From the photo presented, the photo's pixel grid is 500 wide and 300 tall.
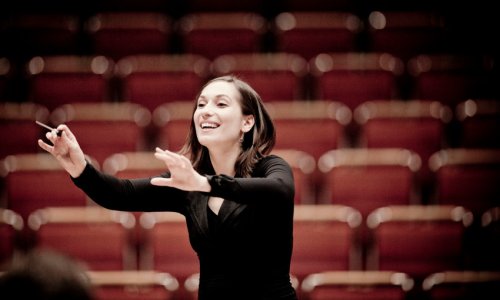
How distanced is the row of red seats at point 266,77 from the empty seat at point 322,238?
412mm

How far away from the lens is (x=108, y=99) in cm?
159

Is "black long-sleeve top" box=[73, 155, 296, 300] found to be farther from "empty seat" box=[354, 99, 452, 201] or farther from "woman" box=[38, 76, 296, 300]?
"empty seat" box=[354, 99, 452, 201]

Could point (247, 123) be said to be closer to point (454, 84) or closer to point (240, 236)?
point (240, 236)

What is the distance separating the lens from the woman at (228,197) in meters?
0.61

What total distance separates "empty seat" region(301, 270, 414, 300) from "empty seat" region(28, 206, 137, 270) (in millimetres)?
326

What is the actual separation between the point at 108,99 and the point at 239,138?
3.09 ft

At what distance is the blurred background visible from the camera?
3.77 feet

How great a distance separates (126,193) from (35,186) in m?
0.66

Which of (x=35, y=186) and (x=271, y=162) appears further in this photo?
(x=35, y=186)

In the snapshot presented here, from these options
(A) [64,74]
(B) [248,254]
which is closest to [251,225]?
(B) [248,254]

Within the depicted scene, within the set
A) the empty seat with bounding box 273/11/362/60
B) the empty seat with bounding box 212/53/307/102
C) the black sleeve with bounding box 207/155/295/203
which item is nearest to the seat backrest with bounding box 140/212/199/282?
the empty seat with bounding box 212/53/307/102

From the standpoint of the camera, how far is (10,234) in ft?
3.70

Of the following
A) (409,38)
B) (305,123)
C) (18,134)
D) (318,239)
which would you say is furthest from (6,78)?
(409,38)

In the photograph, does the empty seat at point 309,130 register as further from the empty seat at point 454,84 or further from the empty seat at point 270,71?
the empty seat at point 454,84
